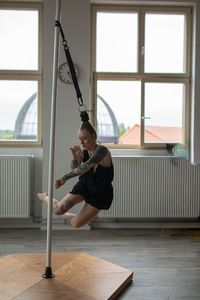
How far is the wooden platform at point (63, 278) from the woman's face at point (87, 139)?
1153mm

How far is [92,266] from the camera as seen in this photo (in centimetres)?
322

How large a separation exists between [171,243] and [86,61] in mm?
2590

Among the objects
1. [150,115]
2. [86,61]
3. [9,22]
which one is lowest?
[150,115]

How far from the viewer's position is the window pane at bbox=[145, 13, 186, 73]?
16.0 feet

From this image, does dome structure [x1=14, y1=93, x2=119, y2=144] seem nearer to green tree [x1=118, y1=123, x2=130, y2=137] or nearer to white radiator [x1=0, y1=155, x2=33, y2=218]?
green tree [x1=118, y1=123, x2=130, y2=137]

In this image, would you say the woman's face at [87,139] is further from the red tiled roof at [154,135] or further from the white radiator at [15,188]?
the red tiled roof at [154,135]

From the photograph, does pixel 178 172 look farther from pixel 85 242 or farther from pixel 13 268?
pixel 13 268

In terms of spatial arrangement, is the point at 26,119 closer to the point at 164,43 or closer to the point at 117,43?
the point at 117,43

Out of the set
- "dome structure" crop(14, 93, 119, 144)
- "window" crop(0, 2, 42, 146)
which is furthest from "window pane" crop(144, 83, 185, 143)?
"window" crop(0, 2, 42, 146)

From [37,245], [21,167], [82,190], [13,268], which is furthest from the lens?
[21,167]

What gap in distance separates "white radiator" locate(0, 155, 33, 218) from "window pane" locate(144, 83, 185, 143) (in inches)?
69.6

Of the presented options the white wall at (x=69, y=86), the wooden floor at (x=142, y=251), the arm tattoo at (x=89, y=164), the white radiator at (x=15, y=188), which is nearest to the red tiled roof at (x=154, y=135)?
the white wall at (x=69, y=86)

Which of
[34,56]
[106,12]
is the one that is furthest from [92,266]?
[106,12]

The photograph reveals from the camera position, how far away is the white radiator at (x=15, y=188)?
181 inches
